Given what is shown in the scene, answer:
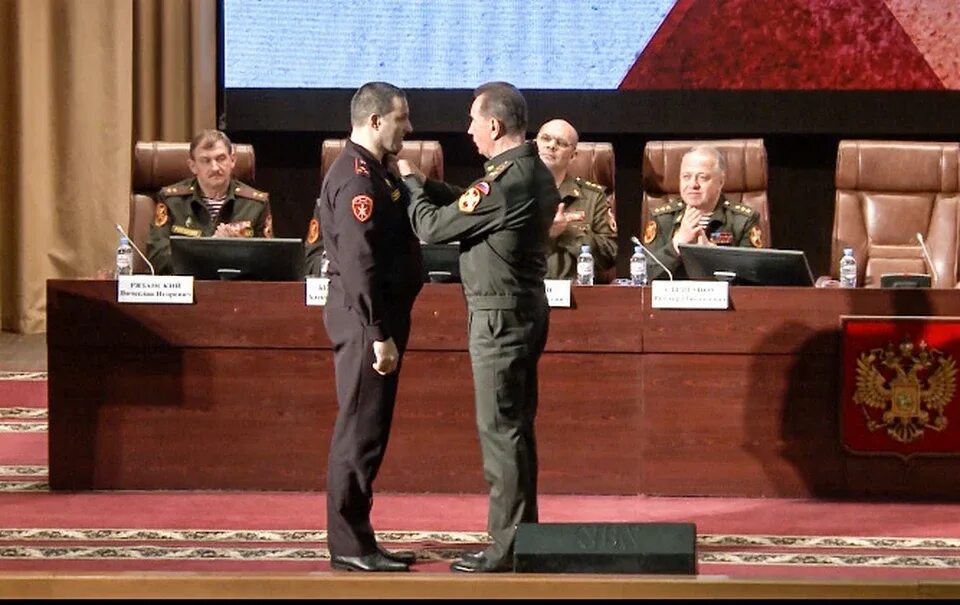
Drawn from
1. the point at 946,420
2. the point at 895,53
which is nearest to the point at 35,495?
the point at 946,420

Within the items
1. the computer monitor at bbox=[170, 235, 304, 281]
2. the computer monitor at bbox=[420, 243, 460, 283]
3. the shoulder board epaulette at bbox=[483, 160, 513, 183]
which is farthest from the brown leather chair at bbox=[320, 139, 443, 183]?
the shoulder board epaulette at bbox=[483, 160, 513, 183]

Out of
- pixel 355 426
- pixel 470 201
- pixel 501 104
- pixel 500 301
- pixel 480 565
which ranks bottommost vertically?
pixel 480 565

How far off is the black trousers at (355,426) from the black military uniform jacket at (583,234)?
169 centimetres

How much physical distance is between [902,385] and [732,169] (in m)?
1.46

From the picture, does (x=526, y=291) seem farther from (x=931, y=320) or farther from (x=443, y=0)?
(x=443, y=0)

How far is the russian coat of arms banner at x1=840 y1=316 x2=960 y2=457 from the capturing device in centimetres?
438

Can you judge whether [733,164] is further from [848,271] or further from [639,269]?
[639,269]

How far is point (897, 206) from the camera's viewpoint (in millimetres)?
5656

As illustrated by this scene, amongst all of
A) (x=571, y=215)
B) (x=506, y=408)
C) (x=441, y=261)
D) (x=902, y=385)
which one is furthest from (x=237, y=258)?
A: (x=902, y=385)

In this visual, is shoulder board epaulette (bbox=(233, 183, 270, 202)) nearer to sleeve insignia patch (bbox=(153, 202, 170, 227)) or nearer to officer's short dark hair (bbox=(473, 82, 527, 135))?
sleeve insignia patch (bbox=(153, 202, 170, 227))

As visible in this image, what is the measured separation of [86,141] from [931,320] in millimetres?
4162

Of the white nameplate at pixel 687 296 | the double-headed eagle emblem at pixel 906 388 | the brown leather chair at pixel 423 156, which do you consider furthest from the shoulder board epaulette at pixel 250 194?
the double-headed eagle emblem at pixel 906 388

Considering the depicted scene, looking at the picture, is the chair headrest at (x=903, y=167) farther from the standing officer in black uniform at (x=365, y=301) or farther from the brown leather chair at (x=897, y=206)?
the standing officer in black uniform at (x=365, y=301)

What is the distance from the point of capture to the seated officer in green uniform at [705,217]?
16.3ft
